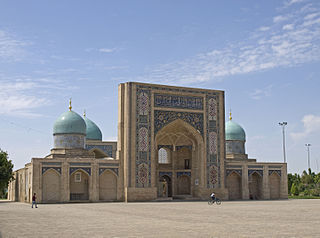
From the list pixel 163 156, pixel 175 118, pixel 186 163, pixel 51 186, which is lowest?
pixel 51 186

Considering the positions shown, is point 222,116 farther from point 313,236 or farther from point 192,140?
point 313,236

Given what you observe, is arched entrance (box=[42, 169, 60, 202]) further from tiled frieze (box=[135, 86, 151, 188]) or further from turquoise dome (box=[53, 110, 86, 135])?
tiled frieze (box=[135, 86, 151, 188])

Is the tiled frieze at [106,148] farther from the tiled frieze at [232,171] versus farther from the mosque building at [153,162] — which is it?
the tiled frieze at [232,171]

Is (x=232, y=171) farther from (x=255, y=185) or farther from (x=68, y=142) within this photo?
(x=68, y=142)

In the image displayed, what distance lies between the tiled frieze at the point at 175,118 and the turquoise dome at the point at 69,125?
22.0ft

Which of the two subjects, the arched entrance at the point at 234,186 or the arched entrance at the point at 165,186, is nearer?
the arched entrance at the point at 234,186

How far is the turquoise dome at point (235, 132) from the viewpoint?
4434 cm

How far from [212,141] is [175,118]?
3855 millimetres

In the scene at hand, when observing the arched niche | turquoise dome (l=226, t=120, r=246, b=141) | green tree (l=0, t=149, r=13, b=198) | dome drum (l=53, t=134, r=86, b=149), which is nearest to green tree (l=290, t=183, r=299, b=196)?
turquoise dome (l=226, t=120, r=246, b=141)

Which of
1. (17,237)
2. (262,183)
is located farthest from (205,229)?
(262,183)

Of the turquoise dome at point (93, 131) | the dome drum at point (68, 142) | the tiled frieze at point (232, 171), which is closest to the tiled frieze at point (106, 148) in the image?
the turquoise dome at point (93, 131)

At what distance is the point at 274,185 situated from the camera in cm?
4000

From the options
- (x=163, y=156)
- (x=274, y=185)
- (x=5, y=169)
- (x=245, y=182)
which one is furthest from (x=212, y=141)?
(x=5, y=169)

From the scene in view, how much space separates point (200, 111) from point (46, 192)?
1384 cm
